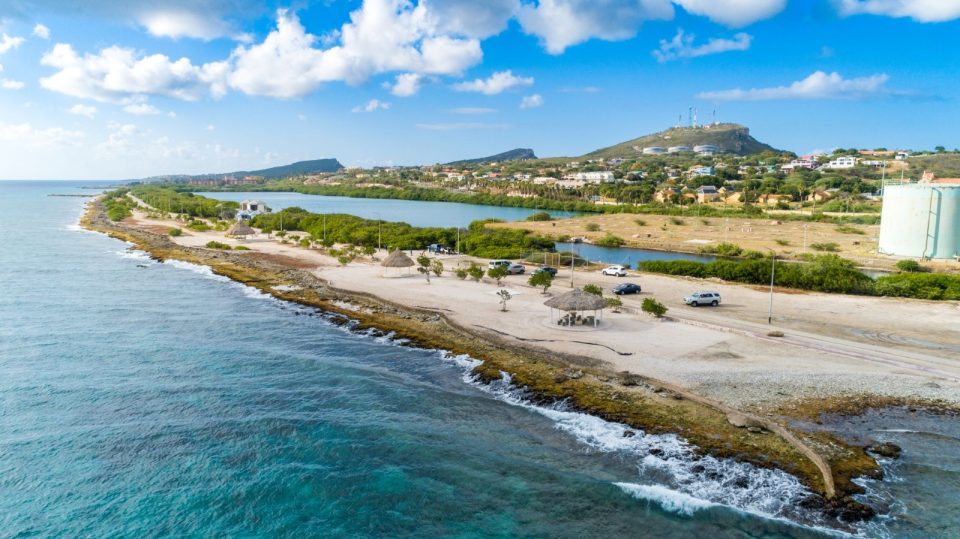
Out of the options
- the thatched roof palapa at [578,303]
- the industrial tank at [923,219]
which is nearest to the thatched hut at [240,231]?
the thatched roof palapa at [578,303]

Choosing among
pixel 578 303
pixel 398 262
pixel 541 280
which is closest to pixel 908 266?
pixel 541 280

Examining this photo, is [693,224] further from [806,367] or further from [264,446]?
[264,446]

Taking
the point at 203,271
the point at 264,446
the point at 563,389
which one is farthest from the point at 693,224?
the point at 264,446

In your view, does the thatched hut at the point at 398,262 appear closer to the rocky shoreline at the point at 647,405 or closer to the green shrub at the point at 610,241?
the rocky shoreline at the point at 647,405

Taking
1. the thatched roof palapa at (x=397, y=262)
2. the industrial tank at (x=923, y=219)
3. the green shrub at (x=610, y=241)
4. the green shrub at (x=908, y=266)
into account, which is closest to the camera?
→ the thatched roof palapa at (x=397, y=262)

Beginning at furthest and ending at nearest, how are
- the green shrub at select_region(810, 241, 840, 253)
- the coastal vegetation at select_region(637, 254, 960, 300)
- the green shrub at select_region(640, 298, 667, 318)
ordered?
the green shrub at select_region(810, 241, 840, 253), the coastal vegetation at select_region(637, 254, 960, 300), the green shrub at select_region(640, 298, 667, 318)

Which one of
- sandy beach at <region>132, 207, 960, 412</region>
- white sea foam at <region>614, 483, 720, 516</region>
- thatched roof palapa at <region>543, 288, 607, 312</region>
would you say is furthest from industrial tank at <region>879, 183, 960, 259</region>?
white sea foam at <region>614, 483, 720, 516</region>

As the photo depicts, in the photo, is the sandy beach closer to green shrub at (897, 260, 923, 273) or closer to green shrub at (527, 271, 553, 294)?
green shrub at (527, 271, 553, 294)
